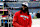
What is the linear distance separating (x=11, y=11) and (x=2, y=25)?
50 centimetres

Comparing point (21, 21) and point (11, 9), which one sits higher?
point (11, 9)

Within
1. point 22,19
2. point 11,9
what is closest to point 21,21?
point 22,19

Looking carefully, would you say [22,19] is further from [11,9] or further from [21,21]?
[11,9]

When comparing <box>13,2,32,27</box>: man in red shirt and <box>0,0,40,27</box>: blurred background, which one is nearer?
<box>13,2,32,27</box>: man in red shirt

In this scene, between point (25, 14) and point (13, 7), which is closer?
point (25, 14)

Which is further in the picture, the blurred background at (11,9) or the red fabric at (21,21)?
the blurred background at (11,9)

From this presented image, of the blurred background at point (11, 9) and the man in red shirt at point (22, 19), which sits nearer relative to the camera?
the man in red shirt at point (22, 19)

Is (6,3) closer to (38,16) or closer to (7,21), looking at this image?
(7,21)

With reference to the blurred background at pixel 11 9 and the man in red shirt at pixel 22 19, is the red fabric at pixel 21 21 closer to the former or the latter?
the man in red shirt at pixel 22 19

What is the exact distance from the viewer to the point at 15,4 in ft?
7.30

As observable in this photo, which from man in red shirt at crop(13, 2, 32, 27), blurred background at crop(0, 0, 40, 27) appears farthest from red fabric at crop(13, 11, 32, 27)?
blurred background at crop(0, 0, 40, 27)

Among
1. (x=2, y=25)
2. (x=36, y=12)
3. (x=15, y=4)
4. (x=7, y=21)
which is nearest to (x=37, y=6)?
(x=36, y=12)

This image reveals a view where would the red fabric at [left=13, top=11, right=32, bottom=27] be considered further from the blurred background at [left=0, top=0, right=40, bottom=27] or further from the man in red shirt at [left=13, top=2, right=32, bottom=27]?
the blurred background at [left=0, top=0, right=40, bottom=27]

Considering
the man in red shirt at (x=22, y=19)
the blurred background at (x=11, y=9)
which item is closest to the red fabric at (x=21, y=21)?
the man in red shirt at (x=22, y=19)
